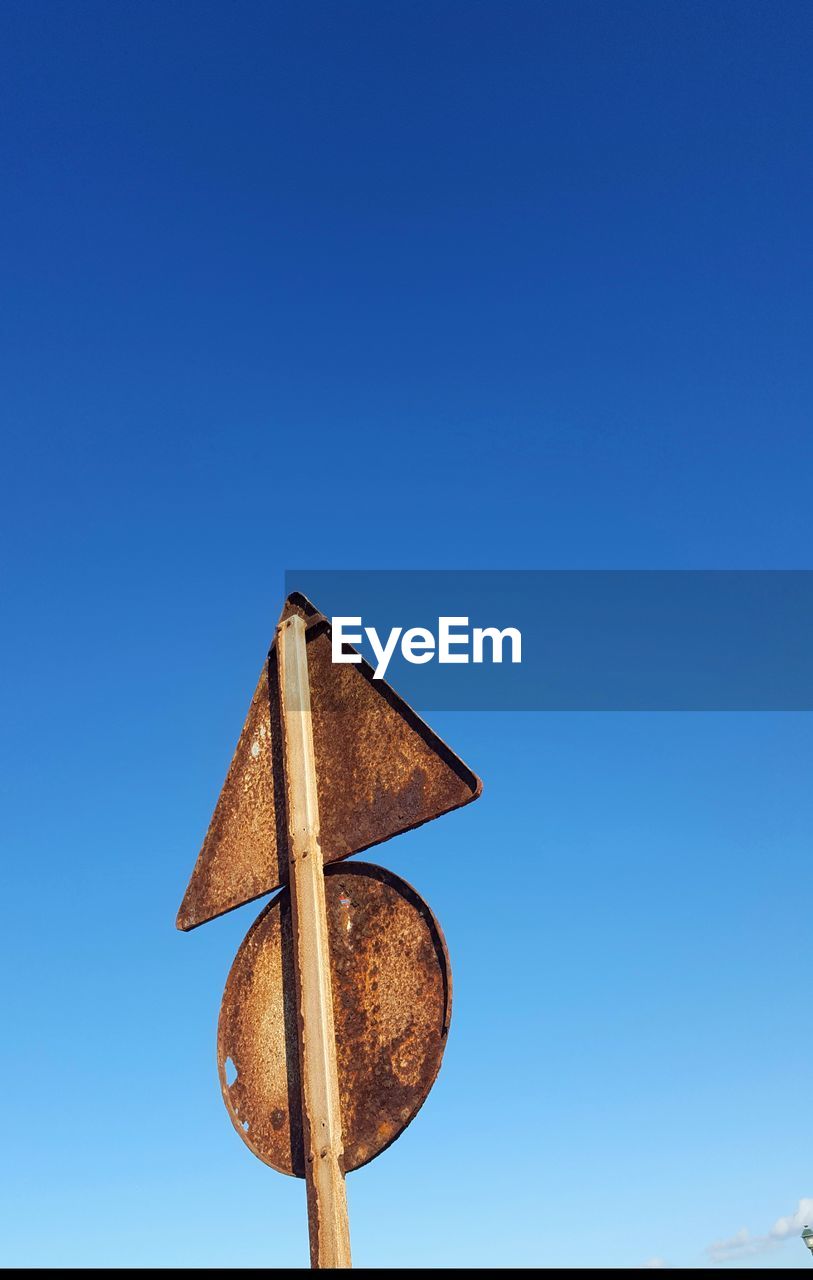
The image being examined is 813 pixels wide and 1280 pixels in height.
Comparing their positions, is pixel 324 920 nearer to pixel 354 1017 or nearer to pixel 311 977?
pixel 311 977

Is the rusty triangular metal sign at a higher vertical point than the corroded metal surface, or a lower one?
higher

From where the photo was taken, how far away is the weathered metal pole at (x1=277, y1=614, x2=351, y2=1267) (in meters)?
2.82

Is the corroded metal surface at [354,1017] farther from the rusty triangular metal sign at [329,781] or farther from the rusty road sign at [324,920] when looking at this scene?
the rusty triangular metal sign at [329,781]

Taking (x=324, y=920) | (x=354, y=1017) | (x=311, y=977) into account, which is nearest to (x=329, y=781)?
(x=324, y=920)

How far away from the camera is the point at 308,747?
11.5ft

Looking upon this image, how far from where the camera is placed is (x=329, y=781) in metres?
3.44

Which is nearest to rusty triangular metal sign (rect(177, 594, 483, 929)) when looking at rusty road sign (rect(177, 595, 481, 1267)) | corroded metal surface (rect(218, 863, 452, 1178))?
rusty road sign (rect(177, 595, 481, 1267))

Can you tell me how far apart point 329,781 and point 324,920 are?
1.57 feet

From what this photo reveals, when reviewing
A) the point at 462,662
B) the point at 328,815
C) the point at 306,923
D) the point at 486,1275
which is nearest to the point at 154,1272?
the point at 486,1275

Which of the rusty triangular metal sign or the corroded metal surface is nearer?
the corroded metal surface

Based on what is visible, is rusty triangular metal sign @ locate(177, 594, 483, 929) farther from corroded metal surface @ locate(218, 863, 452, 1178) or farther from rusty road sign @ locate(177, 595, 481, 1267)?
corroded metal surface @ locate(218, 863, 452, 1178)

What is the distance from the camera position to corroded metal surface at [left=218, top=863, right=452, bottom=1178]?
9.45 feet

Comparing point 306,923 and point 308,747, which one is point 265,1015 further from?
point 308,747

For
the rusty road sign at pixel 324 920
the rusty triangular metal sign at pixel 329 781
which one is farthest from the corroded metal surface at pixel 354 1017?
the rusty triangular metal sign at pixel 329 781
